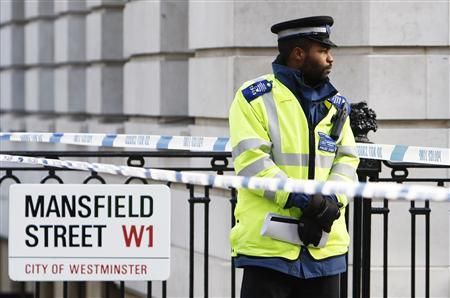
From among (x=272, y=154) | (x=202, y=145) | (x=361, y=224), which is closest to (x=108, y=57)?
(x=202, y=145)

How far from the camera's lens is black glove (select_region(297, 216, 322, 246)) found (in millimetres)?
7152

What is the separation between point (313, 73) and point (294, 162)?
410 mm

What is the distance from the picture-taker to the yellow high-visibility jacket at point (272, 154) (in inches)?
284

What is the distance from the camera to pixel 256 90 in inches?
289

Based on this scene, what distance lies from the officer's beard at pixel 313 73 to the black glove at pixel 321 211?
Answer: 0.55m

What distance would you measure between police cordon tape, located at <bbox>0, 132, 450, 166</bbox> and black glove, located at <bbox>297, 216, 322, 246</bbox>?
1.75 meters

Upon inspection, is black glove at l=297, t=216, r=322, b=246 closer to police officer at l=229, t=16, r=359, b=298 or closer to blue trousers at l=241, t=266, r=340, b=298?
police officer at l=229, t=16, r=359, b=298

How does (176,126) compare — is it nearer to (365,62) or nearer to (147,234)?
(365,62)

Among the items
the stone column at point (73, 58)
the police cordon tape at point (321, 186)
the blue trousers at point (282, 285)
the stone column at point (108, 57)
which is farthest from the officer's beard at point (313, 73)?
the stone column at point (73, 58)

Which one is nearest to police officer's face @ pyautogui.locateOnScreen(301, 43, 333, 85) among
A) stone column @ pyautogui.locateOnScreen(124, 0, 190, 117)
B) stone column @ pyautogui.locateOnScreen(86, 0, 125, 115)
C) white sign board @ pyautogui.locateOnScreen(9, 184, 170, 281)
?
white sign board @ pyautogui.locateOnScreen(9, 184, 170, 281)

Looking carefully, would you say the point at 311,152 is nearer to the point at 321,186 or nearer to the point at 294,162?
the point at 294,162

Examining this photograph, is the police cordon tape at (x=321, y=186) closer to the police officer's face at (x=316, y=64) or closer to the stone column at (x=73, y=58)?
the police officer's face at (x=316, y=64)

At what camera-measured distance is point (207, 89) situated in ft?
40.9

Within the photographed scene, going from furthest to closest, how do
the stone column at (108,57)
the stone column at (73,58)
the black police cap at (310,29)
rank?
the stone column at (73,58)
the stone column at (108,57)
the black police cap at (310,29)
